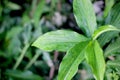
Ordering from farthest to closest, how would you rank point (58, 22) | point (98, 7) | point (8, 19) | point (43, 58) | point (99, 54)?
1. point (8, 19)
2. point (58, 22)
3. point (43, 58)
4. point (98, 7)
5. point (99, 54)

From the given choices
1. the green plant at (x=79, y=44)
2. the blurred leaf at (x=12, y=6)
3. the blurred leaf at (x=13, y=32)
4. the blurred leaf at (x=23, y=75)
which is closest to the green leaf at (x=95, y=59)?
the green plant at (x=79, y=44)

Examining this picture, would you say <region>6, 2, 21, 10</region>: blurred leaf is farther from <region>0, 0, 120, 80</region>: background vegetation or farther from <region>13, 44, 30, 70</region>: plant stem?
<region>13, 44, 30, 70</region>: plant stem

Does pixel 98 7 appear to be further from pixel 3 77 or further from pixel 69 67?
pixel 69 67

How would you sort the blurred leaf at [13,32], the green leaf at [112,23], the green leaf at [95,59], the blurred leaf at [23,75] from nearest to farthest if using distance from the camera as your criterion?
1. the green leaf at [95,59]
2. the green leaf at [112,23]
3. the blurred leaf at [23,75]
4. the blurred leaf at [13,32]

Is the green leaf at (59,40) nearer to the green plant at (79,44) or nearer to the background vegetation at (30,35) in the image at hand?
the green plant at (79,44)

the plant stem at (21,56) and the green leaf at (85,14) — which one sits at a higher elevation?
the green leaf at (85,14)

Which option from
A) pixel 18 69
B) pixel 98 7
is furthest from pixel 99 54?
pixel 18 69

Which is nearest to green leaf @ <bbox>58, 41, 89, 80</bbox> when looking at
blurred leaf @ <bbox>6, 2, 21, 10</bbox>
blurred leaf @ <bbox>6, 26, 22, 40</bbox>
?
blurred leaf @ <bbox>6, 26, 22, 40</bbox>
